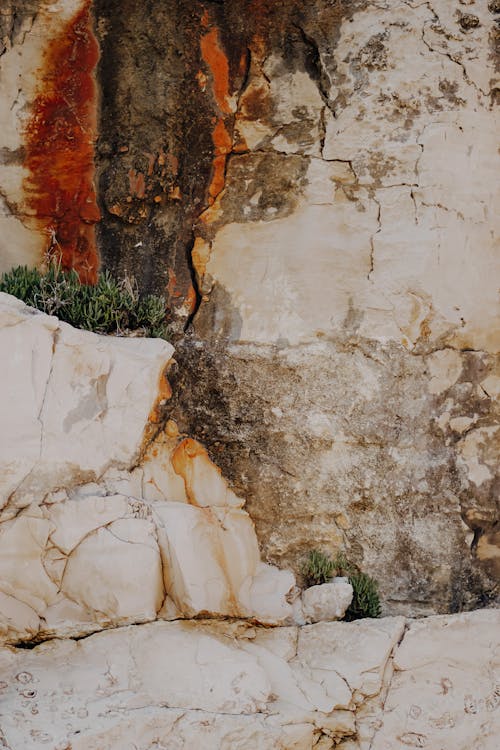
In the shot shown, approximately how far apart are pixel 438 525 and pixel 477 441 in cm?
51

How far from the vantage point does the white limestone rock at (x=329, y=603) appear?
522 cm

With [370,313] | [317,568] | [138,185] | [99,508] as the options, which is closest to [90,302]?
[138,185]

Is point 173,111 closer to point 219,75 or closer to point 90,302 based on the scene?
point 219,75

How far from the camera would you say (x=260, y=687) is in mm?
4707

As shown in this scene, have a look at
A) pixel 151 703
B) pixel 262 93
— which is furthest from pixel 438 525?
pixel 262 93

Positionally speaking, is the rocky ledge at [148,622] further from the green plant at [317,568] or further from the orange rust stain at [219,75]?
the orange rust stain at [219,75]

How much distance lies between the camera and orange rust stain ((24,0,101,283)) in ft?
20.2

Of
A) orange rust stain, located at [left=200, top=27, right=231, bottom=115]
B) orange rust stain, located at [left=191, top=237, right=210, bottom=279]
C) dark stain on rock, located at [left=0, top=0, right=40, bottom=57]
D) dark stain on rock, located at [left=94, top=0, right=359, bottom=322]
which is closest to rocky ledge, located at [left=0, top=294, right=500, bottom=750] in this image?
orange rust stain, located at [left=191, top=237, right=210, bottom=279]

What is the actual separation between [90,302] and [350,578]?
2.08 metres

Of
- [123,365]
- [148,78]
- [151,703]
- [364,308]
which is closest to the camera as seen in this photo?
[151,703]

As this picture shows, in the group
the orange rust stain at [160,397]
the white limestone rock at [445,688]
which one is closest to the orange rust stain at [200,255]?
the orange rust stain at [160,397]

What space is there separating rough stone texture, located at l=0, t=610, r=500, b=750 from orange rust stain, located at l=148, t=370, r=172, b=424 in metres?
1.13

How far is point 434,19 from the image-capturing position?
18.8 feet

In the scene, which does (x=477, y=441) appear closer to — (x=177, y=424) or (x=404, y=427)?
(x=404, y=427)
